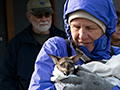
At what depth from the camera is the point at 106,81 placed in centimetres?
164

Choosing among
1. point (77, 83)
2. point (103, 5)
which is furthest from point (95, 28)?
point (77, 83)

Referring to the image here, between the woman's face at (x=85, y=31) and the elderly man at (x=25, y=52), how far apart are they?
5.17 ft

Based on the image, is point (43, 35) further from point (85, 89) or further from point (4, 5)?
point (85, 89)

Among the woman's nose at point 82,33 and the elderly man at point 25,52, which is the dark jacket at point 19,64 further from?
the woman's nose at point 82,33

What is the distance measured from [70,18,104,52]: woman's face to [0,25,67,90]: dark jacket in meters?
1.57

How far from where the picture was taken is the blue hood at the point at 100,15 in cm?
174

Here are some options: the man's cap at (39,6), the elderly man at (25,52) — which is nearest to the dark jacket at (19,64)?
the elderly man at (25,52)

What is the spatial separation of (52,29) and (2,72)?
117 cm

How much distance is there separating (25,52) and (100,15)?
6.04 ft

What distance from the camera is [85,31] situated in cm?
175

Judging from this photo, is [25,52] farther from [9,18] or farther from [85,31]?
[85,31]

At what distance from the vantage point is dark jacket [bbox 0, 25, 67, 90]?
3.17m

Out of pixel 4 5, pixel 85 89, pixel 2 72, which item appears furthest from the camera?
pixel 4 5

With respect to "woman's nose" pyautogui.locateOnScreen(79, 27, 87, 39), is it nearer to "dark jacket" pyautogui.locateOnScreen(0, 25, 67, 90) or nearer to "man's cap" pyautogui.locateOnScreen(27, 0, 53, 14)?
"dark jacket" pyautogui.locateOnScreen(0, 25, 67, 90)
